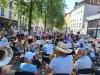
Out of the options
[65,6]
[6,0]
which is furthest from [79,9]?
[6,0]

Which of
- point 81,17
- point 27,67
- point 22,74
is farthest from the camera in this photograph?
point 81,17

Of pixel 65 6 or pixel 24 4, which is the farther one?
pixel 65 6

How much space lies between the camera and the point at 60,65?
4457 mm

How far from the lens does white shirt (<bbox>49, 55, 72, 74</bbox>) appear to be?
4445 millimetres

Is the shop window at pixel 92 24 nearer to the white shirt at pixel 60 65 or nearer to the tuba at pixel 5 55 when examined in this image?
the white shirt at pixel 60 65

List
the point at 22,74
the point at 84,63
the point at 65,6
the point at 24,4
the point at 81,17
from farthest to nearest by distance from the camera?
the point at 81,17
the point at 65,6
the point at 24,4
the point at 84,63
the point at 22,74

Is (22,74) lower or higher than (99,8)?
lower

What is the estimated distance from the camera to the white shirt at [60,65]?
4.45 meters

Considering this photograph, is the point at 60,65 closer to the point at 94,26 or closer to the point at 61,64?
the point at 61,64

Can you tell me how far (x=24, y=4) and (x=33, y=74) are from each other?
51.7 ft

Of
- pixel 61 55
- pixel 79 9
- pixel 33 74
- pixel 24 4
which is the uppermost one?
pixel 79 9

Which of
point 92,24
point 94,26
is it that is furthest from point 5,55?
point 92,24

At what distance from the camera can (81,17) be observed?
51.5 m

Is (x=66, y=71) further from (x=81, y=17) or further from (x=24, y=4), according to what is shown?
(x=81, y=17)
